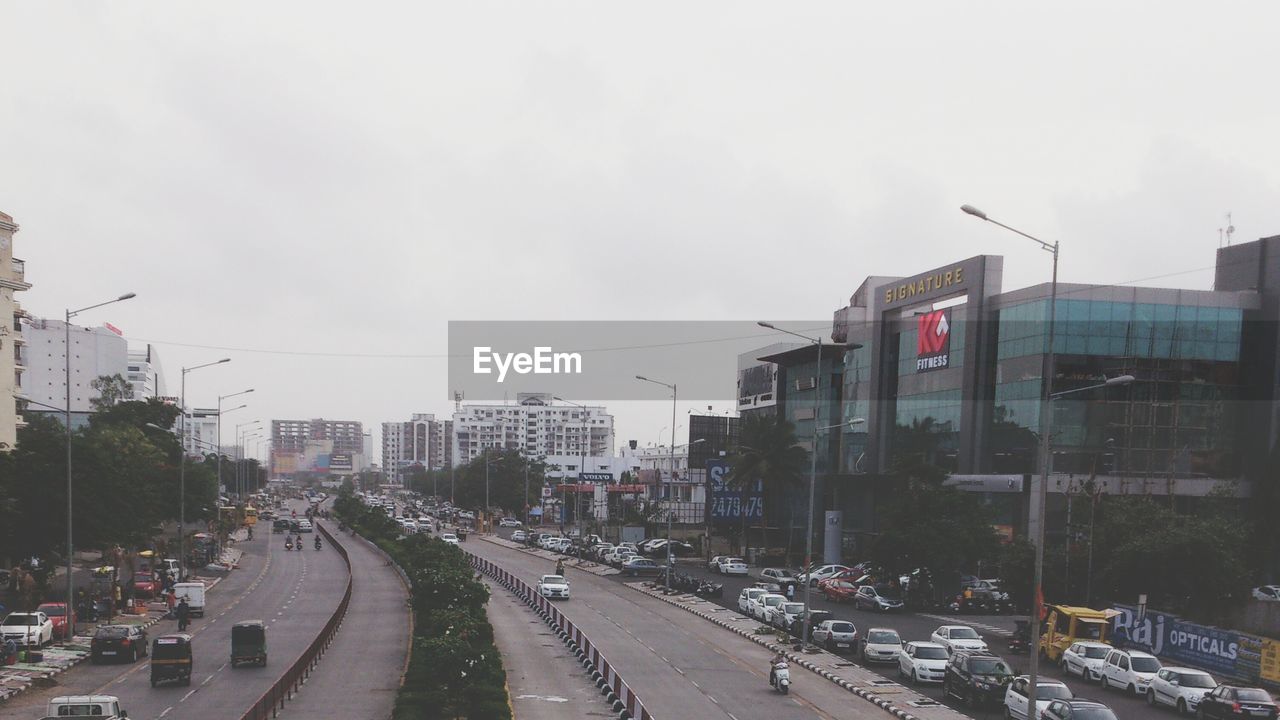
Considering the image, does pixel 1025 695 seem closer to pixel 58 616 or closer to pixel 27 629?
pixel 27 629

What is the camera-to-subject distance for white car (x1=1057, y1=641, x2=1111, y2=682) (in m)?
38.0

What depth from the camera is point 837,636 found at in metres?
44.9

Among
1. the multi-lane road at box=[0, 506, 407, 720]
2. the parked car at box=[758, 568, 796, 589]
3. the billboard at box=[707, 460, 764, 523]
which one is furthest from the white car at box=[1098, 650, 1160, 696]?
the billboard at box=[707, 460, 764, 523]

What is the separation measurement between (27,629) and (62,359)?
158899mm

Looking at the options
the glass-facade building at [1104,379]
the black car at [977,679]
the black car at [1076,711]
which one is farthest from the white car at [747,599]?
the black car at [1076,711]

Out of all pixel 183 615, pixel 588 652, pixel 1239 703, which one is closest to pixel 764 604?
pixel 588 652

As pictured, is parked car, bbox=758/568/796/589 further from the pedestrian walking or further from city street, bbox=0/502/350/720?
the pedestrian walking

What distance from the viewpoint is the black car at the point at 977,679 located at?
32.9 metres

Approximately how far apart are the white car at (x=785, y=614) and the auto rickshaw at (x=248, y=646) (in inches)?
911

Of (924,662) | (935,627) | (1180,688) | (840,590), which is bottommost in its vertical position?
(1180,688)

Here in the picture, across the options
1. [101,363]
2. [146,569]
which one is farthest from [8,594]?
[101,363]

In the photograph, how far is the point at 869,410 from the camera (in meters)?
89.8

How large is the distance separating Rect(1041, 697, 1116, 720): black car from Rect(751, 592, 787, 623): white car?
25.4m

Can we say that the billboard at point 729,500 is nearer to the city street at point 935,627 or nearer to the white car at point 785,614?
the city street at point 935,627
